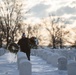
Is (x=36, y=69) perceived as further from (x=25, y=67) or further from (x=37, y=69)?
(x=25, y=67)

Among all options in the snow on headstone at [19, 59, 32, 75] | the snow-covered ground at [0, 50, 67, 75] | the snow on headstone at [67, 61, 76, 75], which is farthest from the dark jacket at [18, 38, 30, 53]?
the snow on headstone at [19, 59, 32, 75]

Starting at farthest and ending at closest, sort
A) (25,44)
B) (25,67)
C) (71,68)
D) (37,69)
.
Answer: (25,44)
(37,69)
(71,68)
(25,67)

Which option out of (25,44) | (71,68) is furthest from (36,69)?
(71,68)

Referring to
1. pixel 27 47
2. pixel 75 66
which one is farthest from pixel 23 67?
pixel 27 47

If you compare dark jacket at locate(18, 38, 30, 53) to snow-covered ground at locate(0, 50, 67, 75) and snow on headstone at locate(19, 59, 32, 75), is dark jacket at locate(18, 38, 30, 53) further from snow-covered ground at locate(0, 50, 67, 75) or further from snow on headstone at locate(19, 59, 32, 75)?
snow on headstone at locate(19, 59, 32, 75)

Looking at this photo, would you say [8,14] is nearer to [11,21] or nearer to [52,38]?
[11,21]

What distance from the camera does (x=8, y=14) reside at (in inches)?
2908

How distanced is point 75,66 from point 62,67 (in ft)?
13.7

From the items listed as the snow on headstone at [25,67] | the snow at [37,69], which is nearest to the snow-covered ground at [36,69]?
the snow at [37,69]

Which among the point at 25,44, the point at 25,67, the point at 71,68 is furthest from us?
the point at 25,44

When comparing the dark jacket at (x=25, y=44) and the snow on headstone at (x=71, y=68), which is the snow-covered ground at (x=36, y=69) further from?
the snow on headstone at (x=71, y=68)

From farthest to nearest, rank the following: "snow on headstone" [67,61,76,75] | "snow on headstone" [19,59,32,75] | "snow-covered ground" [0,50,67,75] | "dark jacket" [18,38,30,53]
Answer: "dark jacket" [18,38,30,53] → "snow-covered ground" [0,50,67,75] → "snow on headstone" [67,61,76,75] → "snow on headstone" [19,59,32,75]

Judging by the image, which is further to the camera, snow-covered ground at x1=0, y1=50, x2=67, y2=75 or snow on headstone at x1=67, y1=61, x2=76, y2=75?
snow-covered ground at x1=0, y1=50, x2=67, y2=75

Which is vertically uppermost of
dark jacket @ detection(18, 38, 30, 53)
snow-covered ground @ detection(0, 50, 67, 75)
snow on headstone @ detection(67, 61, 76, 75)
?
dark jacket @ detection(18, 38, 30, 53)
